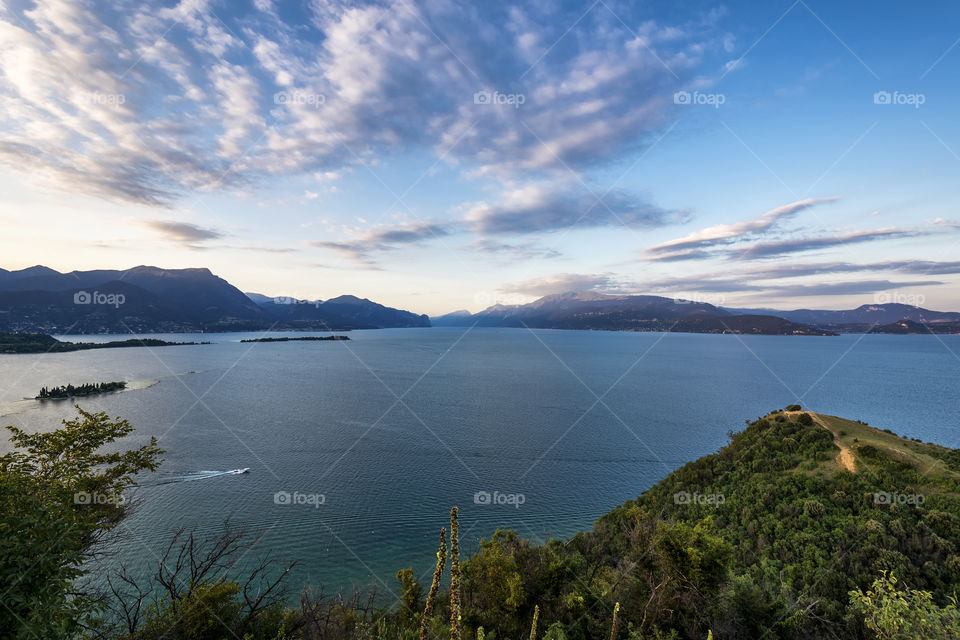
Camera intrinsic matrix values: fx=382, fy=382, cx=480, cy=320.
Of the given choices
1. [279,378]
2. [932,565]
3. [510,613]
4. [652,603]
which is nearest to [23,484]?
[510,613]

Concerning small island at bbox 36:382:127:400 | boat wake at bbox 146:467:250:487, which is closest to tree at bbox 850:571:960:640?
boat wake at bbox 146:467:250:487

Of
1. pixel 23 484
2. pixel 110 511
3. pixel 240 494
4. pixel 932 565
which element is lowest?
pixel 240 494

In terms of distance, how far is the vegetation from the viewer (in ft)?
28.8

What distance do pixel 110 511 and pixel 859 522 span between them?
109ft

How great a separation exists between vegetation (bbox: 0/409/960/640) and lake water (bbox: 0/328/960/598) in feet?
14.7

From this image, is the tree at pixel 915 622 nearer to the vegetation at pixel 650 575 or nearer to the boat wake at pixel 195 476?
the vegetation at pixel 650 575

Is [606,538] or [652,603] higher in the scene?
[652,603]

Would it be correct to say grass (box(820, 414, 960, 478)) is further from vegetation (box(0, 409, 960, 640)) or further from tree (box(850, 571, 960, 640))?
tree (box(850, 571, 960, 640))

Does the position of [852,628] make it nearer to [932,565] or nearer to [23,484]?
[932,565]

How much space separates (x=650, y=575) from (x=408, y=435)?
3502cm

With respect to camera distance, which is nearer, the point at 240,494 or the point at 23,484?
the point at 23,484

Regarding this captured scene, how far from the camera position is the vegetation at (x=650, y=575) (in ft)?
28.8

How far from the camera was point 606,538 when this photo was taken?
2402cm

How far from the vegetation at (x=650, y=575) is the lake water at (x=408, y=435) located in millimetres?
4467
